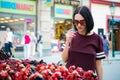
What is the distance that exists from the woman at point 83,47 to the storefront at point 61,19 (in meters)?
25.5

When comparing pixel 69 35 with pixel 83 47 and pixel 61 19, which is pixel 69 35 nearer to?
pixel 83 47

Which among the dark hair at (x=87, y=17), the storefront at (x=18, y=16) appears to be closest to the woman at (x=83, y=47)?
the dark hair at (x=87, y=17)

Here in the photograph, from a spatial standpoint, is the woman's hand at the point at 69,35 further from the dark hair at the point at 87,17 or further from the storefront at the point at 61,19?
the storefront at the point at 61,19

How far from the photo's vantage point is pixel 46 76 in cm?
315

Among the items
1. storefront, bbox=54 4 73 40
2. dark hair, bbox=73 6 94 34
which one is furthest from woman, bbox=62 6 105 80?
storefront, bbox=54 4 73 40

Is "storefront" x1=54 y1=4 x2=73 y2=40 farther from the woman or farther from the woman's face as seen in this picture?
the woman's face

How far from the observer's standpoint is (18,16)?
26.6 m

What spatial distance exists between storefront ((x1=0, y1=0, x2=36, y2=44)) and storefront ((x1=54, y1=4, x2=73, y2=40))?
8.92ft

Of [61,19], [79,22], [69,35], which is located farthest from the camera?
[61,19]

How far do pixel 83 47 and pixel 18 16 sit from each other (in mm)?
22870

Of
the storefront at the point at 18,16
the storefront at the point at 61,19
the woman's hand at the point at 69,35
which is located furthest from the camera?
the storefront at the point at 61,19

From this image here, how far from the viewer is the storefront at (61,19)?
30.0 meters

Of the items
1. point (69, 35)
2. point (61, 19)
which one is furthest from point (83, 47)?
point (61, 19)

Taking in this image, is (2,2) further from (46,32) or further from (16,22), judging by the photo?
(46,32)
